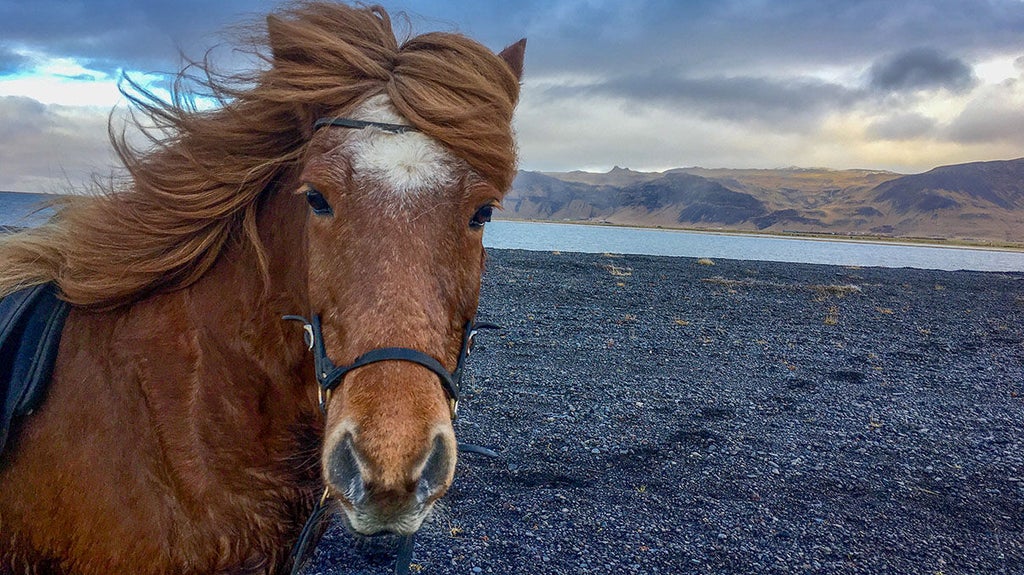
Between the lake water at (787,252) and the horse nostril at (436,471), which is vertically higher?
the lake water at (787,252)

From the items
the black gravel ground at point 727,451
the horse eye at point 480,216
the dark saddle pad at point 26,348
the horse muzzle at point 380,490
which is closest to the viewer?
the horse muzzle at point 380,490

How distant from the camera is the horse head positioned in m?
1.57

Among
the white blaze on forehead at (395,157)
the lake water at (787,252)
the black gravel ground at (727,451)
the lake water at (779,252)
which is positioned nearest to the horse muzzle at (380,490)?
the white blaze on forehead at (395,157)

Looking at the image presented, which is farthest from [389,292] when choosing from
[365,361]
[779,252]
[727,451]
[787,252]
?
[787,252]

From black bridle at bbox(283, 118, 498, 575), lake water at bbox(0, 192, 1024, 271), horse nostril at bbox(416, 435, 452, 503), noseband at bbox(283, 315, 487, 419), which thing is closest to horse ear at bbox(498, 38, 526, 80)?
black bridle at bbox(283, 118, 498, 575)

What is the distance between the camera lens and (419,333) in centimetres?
176

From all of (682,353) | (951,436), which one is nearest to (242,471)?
(951,436)

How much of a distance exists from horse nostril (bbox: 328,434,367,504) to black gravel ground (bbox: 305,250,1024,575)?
12.6 feet

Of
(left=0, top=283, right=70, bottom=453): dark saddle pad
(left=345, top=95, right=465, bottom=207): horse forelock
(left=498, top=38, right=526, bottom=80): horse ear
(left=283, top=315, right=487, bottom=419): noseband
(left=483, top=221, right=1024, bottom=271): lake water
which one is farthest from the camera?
(left=483, top=221, right=1024, bottom=271): lake water

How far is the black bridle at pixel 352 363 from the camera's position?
5.55 ft

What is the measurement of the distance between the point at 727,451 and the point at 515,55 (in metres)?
7.02

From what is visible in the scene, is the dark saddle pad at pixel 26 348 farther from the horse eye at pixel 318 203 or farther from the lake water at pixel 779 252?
the lake water at pixel 779 252

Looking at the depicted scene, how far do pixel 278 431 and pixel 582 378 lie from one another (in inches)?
357

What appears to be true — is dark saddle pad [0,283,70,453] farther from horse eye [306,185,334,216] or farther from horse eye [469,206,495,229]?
horse eye [469,206,495,229]
